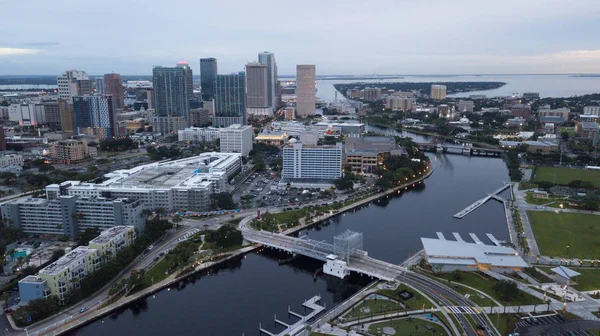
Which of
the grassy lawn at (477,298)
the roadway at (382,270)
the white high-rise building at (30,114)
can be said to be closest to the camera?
the roadway at (382,270)

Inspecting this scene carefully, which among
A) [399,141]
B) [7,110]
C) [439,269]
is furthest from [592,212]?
[7,110]

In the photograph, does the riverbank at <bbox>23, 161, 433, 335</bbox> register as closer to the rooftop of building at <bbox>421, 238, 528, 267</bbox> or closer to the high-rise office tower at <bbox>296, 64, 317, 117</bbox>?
the rooftop of building at <bbox>421, 238, 528, 267</bbox>

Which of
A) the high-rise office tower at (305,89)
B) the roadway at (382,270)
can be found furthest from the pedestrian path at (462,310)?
the high-rise office tower at (305,89)

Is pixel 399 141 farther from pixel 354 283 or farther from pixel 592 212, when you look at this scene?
pixel 354 283

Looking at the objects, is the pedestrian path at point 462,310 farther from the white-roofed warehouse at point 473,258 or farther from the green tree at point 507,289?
the white-roofed warehouse at point 473,258

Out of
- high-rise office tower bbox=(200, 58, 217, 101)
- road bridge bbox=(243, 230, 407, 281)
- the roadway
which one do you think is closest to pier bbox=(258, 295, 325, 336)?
road bridge bbox=(243, 230, 407, 281)

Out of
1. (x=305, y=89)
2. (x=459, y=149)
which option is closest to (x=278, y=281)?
A: (x=459, y=149)
